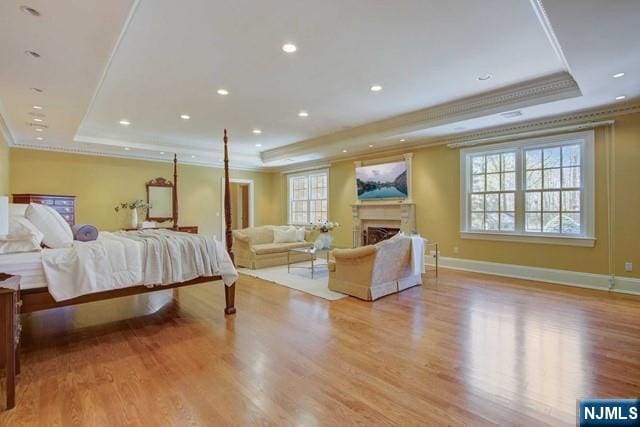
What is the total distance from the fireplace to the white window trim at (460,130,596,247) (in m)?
1.58

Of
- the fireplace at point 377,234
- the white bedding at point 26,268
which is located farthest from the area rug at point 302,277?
the white bedding at point 26,268

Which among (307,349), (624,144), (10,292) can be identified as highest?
(624,144)

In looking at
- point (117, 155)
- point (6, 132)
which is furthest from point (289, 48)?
point (117, 155)

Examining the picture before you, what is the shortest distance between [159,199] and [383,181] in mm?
5653

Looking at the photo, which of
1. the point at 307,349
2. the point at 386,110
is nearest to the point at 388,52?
the point at 386,110

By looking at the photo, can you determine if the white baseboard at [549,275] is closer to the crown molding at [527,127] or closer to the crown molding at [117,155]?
the crown molding at [527,127]

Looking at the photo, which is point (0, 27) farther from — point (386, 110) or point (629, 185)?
point (629, 185)

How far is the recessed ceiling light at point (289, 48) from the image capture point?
3227 mm

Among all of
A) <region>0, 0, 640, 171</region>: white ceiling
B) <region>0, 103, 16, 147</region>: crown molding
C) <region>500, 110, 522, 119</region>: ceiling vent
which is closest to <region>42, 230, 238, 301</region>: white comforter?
<region>0, 0, 640, 171</region>: white ceiling

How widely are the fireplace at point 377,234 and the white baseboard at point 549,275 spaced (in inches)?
49.1

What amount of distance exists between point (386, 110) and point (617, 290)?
4.33 metres

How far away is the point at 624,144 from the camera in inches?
179

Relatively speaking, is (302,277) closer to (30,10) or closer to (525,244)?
(525,244)

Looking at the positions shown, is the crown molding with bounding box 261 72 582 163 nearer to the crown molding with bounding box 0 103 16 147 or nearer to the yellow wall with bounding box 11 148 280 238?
the yellow wall with bounding box 11 148 280 238
